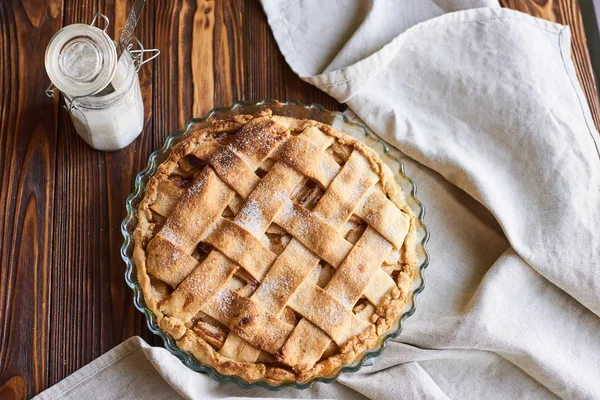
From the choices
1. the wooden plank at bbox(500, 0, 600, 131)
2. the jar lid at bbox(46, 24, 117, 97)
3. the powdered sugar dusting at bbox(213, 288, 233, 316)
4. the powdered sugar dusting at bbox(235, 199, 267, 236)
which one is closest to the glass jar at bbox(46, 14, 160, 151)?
the jar lid at bbox(46, 24, 117, 97)

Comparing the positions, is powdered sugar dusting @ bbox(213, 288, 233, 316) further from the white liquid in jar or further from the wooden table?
the white liquid in jar

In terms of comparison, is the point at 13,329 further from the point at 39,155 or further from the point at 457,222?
Answer: the point at 457,222

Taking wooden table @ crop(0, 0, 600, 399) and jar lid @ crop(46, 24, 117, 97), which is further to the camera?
wooden table @ crop(0, 0, 600, 399)

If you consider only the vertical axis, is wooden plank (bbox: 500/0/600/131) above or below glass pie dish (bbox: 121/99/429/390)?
above


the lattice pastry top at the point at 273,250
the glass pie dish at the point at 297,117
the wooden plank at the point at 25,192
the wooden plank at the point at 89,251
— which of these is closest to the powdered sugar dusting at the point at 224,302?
the lattice pastry top at the point at 273,250

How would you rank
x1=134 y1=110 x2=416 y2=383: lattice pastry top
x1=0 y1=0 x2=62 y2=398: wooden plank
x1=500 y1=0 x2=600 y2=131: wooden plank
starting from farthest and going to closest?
x1=500 y1=0 x2=600 y2=131: wooden plank < x1=0 y1=0 x2=62 y2=398: wooden plank < x1=134 y1=110 x2=416 y2=383: lattice pastry top

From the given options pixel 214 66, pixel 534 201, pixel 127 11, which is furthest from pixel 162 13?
pixel 534 201

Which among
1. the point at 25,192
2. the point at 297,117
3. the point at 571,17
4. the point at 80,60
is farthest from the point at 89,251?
the point at 571,17

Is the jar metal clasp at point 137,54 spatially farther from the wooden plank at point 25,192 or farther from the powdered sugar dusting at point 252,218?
the powdered sugar dusting at point 252,218
